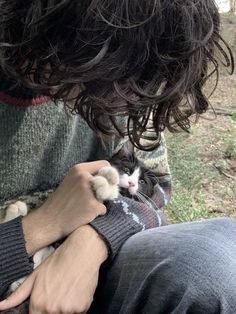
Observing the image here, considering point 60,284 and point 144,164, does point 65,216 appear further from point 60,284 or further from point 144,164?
point 144,164

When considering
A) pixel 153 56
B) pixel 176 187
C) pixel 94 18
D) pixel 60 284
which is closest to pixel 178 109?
pixel 153 56

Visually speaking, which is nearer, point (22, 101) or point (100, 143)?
point (22, 101)

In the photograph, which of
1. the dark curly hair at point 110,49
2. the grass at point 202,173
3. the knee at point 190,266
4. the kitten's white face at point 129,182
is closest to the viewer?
the dark curly hair at point 110,49

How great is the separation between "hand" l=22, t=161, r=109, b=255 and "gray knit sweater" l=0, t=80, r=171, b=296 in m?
0.03

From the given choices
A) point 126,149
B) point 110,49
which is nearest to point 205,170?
point 126,149

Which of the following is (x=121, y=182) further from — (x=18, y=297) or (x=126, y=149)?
(x=18, y=297)

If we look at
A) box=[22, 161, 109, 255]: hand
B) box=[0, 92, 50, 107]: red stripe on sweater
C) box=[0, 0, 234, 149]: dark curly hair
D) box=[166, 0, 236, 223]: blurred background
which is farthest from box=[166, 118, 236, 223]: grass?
box=[0, 0, 234, 149]: dark curly hair

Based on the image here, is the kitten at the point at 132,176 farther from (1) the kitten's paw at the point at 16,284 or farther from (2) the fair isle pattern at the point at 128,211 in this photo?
(1) the kitten's paw at the point at 16,284

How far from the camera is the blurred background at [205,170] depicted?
2234 mm

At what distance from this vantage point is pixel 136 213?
54.4 inches

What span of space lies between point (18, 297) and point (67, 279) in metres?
0.10

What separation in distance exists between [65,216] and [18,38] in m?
0.41

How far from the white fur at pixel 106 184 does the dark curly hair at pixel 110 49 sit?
22cm

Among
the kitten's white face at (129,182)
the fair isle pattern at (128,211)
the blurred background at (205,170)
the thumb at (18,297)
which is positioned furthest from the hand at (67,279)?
the blurred background at (205,170)
